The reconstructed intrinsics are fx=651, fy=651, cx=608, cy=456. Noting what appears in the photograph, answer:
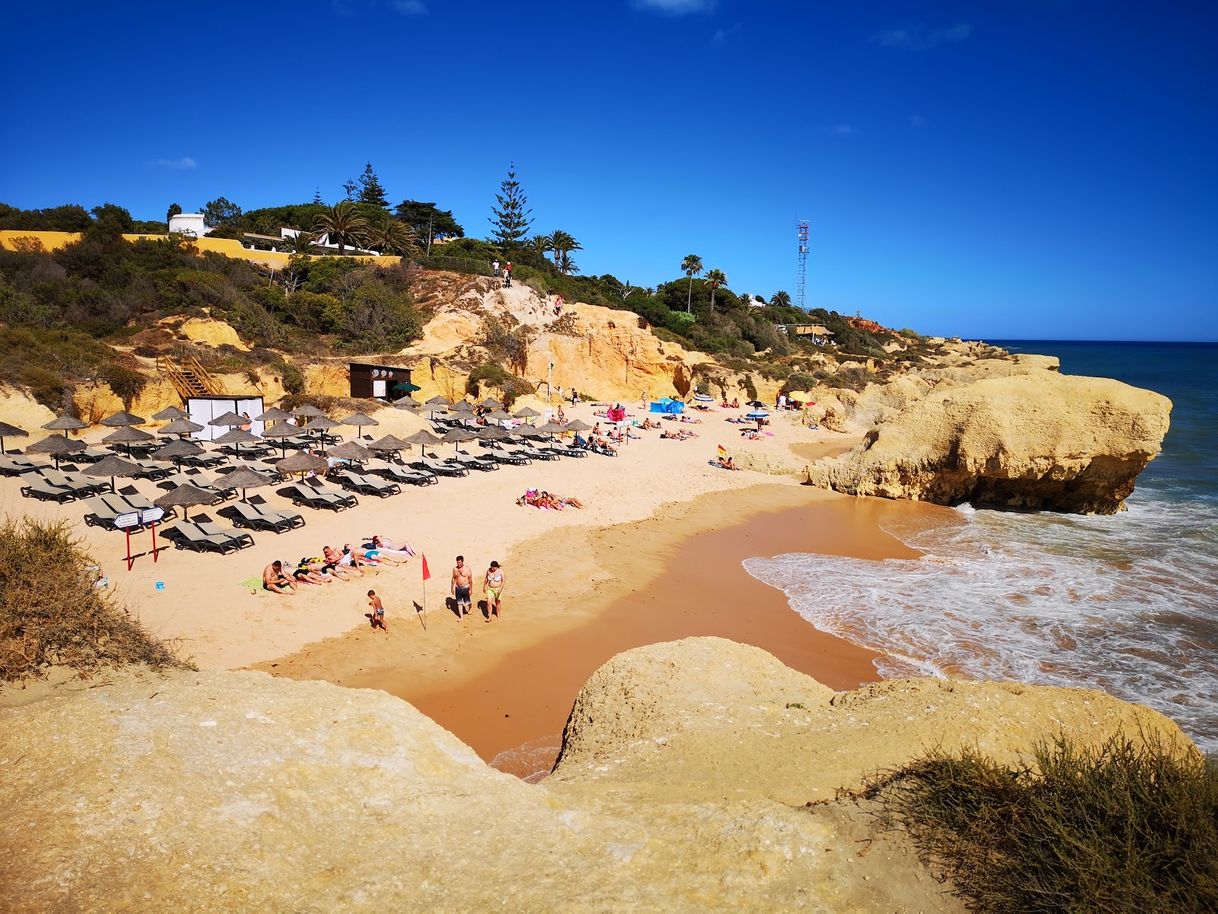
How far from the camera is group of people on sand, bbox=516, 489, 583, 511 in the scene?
18922 mm

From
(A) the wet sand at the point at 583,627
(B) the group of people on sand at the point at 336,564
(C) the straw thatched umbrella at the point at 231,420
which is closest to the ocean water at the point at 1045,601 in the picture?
(A) the wet sand at the point at 583,627

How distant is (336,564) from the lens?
508 inches

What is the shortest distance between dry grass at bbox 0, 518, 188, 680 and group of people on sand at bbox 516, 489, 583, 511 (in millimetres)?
12450

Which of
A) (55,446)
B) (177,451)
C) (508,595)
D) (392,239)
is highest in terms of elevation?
(392,239)

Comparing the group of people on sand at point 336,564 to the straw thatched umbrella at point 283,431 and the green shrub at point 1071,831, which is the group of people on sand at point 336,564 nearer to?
the straw thatched umbrella at point 283,431

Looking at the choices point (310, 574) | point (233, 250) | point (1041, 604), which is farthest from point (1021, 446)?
point (233, 250)

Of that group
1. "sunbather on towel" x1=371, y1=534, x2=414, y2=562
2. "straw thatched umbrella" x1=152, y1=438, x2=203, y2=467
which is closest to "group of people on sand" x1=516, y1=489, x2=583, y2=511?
"sunbather on towel" x1=371, y1=534, x2=414, y2=562

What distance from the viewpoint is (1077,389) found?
66.9 ft

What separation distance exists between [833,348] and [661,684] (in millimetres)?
69859

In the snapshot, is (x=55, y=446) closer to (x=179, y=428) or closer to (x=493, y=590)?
(x=179, y=428)

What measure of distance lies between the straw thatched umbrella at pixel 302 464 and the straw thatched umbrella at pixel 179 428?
6.38 m

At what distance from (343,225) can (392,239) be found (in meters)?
3.70

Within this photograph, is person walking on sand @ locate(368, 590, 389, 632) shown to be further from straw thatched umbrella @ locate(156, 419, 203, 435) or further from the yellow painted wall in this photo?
the yellow painted wall

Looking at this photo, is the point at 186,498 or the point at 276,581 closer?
the point at 276,581
